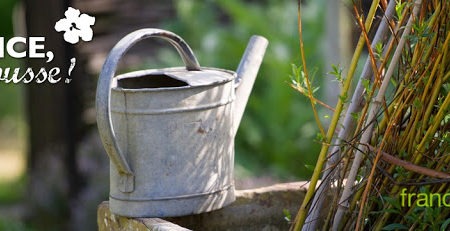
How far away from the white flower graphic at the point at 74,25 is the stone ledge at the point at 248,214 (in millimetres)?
1829

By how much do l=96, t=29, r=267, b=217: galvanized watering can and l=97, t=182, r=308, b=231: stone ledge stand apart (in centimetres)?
10

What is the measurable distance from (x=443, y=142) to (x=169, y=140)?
68cm

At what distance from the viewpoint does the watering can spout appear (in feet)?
8.66

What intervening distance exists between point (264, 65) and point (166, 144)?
14.7ft

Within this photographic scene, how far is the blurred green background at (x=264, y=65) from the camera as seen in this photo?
6.24 meters

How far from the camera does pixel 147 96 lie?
2330 mm

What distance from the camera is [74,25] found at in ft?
15.7

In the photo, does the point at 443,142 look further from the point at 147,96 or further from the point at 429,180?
the point at 147,96

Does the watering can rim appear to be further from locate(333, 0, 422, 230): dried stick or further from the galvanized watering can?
locate(333, 0, 422, 230): dried stick

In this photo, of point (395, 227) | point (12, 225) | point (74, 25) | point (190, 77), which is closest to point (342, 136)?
point (395, 227)

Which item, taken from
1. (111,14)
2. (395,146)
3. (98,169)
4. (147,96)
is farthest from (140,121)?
(111,14)

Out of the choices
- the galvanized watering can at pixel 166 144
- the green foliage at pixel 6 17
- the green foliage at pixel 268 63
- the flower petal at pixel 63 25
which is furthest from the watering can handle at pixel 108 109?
the green foliage at pixel 6 17

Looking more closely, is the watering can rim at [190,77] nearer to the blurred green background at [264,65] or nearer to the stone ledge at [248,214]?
the stone ledge at [248,214]

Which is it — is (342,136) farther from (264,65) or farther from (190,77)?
(264,65)
